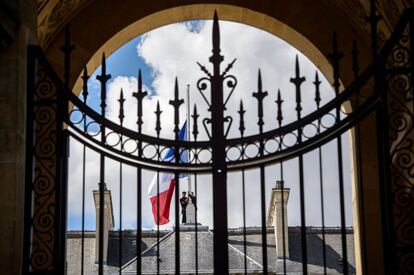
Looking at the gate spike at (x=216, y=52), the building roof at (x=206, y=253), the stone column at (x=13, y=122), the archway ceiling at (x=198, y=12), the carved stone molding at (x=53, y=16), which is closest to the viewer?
the stone column at (x=13, y=122)

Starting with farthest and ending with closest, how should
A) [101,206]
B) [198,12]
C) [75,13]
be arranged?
[198,12] < [75,13] < [101,206]

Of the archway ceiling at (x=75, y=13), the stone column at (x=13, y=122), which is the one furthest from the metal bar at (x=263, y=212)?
the archway ceiling at (x=75, y=13)

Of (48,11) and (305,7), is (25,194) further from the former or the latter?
(305,7)

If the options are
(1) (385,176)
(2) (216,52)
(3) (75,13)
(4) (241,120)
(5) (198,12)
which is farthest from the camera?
(5) (198,12)

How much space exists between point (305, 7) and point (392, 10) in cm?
166

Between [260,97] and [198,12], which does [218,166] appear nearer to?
[260,97]

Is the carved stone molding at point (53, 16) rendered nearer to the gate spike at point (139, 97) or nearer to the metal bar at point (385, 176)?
the gate spike at point (139, 97)

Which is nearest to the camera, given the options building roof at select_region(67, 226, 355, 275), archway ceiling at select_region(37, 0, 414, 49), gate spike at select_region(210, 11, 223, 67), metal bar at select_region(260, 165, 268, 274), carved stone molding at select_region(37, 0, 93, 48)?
metal bar at select_region(260, 165, 268, 274)

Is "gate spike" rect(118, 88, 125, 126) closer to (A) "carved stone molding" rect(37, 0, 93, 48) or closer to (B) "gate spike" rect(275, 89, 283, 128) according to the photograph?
(B) "gate spike" rect(275, 89, 283, 128)

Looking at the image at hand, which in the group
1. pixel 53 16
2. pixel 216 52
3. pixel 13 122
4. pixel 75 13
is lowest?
pixel 13 122

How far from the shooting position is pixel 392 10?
1209cm

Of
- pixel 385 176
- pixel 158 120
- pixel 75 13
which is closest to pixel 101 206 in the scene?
pixel 158 120

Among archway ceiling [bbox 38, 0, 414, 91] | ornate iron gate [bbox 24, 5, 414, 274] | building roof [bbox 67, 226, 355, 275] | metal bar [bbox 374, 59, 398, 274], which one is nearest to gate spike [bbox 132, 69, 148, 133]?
ornate iron gate [bbox 24, 5, 414, 274]

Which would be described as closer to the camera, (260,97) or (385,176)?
(385,176)
